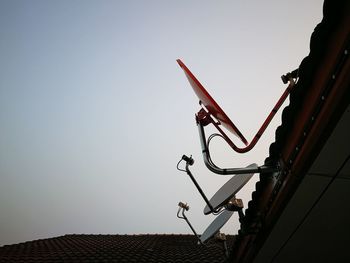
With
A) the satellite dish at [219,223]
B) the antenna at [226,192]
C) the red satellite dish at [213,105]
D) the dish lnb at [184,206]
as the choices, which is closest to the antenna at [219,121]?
the red satellite dish at [213,105]

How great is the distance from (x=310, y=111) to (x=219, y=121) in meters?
0.70

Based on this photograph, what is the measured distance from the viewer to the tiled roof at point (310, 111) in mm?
1646

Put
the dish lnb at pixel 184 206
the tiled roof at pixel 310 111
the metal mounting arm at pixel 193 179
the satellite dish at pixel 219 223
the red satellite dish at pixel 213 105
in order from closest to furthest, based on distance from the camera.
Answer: the tiled roof at pixel 310 111
the red satellite dish at pixel 213 105
the metal mounting arm at pixel 193 179
the satellite dish at pixel 219 223
the dish lnb at pixel 184 206

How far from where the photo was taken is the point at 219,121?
2289mm

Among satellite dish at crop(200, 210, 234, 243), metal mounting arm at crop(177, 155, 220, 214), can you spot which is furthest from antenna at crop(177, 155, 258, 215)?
satellite dish at crop(200, 210, 234, 243)

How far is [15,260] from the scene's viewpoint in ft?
19.7

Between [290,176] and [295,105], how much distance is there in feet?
1.89

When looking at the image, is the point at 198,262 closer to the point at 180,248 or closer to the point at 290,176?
the point at 180,248

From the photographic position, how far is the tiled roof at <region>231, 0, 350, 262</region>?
5.40 feet

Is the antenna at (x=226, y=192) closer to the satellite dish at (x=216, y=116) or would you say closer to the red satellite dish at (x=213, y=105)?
the satellite dish at (x=216, y=116)

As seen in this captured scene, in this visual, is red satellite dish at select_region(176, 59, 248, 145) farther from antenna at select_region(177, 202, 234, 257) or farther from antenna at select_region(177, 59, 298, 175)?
antenna at select_region(177, 202, 234, 257)

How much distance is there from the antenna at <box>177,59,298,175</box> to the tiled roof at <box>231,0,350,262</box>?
0.47ft

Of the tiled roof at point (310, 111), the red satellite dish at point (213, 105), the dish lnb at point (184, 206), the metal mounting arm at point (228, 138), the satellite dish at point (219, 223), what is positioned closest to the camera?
the tiled roof at point (310, 111)

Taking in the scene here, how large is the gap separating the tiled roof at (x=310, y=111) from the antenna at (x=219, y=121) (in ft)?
0.47
